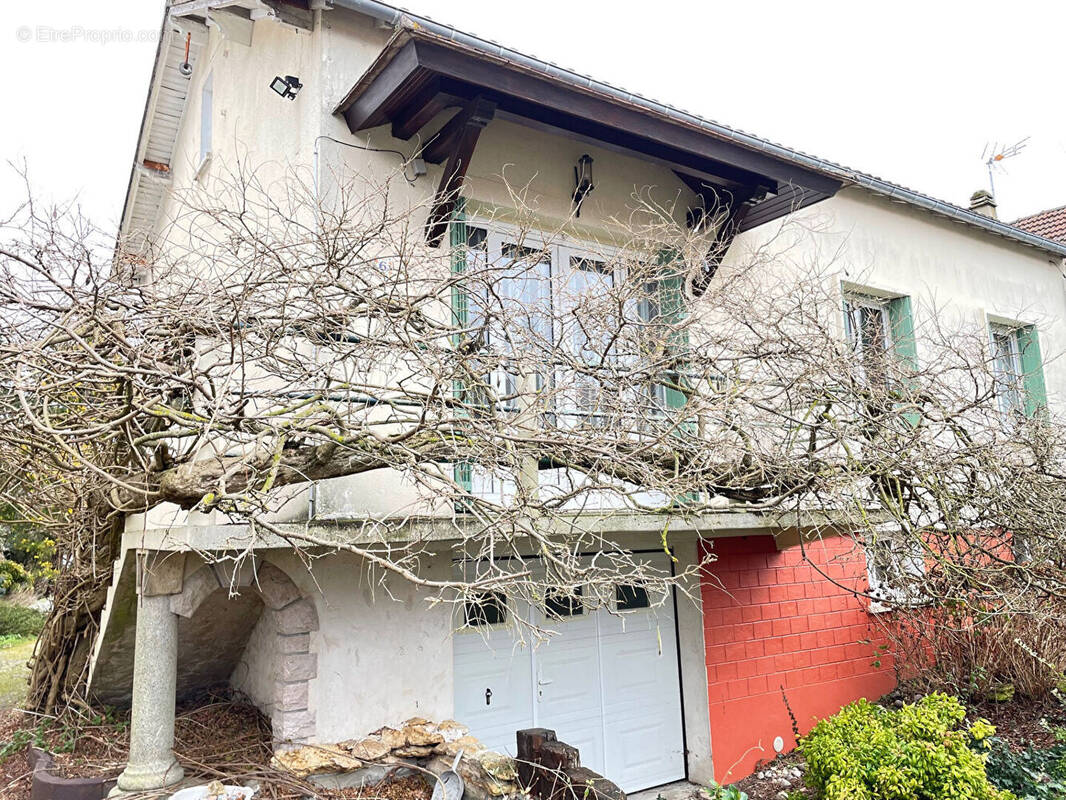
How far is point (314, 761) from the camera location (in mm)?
5547

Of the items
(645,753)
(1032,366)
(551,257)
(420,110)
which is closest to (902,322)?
(1032,366)

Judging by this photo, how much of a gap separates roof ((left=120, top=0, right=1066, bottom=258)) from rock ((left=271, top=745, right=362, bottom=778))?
393 cm

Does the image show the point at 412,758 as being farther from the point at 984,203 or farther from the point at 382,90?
the point at 984,203

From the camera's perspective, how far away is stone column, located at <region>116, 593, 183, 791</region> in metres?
5.47

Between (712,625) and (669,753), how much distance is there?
1.45 meters

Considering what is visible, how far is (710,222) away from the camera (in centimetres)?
788

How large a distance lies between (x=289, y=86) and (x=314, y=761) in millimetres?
5554

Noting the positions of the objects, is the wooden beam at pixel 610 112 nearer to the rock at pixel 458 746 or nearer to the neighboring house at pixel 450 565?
the neighboring house at pixel 450 565

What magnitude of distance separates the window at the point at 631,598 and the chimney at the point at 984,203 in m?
9.26

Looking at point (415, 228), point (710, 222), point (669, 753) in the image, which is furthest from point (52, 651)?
point (710, 222)

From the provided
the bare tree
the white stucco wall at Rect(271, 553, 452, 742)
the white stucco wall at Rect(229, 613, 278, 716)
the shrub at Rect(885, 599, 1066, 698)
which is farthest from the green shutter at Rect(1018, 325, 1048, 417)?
the white stucco wall at Rect(229, 613, 278, 716)

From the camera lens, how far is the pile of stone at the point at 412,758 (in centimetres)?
538

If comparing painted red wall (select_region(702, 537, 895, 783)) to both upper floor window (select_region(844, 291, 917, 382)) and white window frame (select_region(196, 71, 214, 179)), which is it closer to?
upper floor window (select_region(844, 291, 917, 382))

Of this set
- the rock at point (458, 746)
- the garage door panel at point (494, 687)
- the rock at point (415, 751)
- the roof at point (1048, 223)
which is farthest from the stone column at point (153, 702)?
the roof at point (1048, 223)
